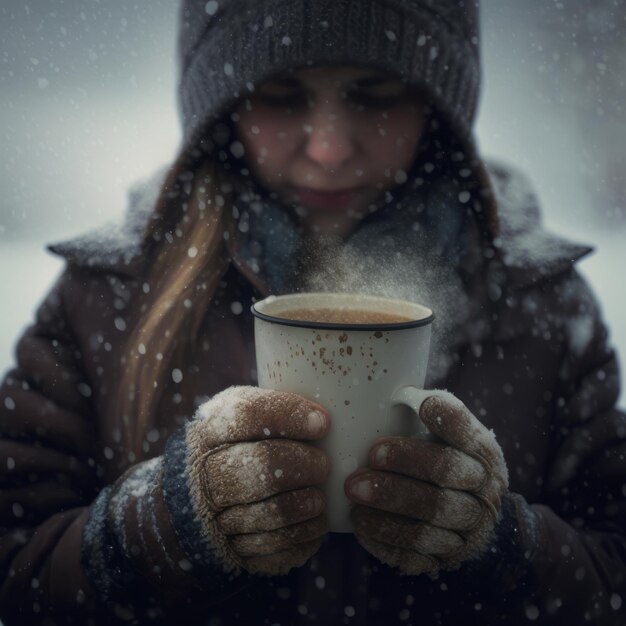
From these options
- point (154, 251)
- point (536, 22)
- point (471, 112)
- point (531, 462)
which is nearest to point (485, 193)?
point (471, 112)

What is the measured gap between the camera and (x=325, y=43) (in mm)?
884

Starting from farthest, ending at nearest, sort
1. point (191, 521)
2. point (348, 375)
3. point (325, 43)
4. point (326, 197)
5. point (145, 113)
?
point (145, 113), point (326, 197), point (325, 43), point (191, 521), point (348, 375)

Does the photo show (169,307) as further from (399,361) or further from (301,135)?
(399,361)

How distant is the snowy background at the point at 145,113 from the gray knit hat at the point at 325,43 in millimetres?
160

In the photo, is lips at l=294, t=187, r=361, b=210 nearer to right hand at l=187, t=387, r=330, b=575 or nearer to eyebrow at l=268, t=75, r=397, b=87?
eyebrow at l=268, t=75, r=397, b=87

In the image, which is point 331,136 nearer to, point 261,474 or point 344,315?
point 344,315

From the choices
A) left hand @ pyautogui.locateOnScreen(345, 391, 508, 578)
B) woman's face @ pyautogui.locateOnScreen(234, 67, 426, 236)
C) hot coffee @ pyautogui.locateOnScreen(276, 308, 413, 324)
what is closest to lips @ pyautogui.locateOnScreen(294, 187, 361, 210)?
woman's face @ pyautogui.locateOnScreen(234, 67, 426, 236)

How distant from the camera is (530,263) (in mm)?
1070

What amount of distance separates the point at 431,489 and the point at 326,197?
1.81 feet

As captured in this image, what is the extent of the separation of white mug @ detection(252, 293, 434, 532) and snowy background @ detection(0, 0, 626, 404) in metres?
0.70

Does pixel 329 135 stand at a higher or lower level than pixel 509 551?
higher

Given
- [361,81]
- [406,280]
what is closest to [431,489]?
[406,280]

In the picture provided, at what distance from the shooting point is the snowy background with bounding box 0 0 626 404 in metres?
1.59

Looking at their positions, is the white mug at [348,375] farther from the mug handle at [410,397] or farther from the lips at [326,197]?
the lips at [326,197]
